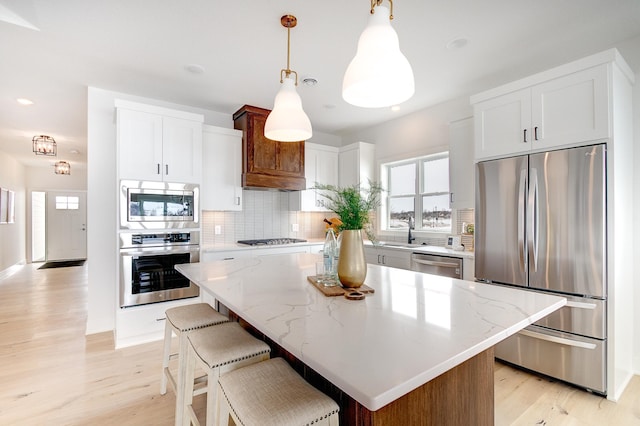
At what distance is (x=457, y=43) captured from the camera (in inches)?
98.3

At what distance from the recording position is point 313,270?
2062 millimetres

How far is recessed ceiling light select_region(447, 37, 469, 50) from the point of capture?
244 cm

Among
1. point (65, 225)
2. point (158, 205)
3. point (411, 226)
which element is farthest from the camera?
point (65, 225)

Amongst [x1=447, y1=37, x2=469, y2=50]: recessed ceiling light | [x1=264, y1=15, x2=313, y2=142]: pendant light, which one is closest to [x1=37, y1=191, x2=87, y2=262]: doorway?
[x1=264, y1=15, x2=313, y2=142]: pendant light

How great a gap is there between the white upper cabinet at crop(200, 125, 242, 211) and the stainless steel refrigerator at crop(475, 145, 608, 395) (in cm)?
287

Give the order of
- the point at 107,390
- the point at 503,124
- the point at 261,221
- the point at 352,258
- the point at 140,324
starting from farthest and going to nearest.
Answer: the point at 261,221 < the point at 140,324 < the point at 503,124 < the point at 107,390 < the point at 352,258

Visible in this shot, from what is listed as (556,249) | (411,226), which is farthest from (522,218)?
(411,226)

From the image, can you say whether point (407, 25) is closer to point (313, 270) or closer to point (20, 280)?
point (313, 270)

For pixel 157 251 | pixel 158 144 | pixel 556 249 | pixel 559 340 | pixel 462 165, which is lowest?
pixel 559 340

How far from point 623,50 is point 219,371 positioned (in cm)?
374

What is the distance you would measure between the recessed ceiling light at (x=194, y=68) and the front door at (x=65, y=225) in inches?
328

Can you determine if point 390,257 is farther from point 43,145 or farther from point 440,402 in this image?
point 43,145

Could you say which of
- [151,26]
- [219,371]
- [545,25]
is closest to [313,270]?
[219,371]

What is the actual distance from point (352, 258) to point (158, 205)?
257cm
